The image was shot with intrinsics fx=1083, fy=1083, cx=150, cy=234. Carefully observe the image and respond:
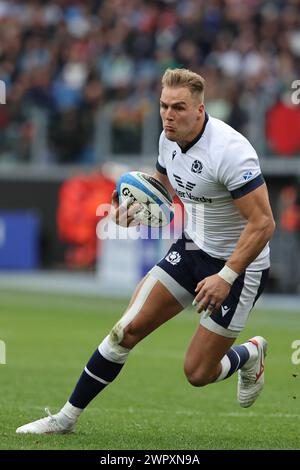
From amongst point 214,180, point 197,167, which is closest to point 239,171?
point 214,180

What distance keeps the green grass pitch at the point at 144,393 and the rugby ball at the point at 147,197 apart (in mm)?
1379

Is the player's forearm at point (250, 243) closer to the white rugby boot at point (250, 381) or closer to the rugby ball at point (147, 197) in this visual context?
the rugby ball at point (147, 197)

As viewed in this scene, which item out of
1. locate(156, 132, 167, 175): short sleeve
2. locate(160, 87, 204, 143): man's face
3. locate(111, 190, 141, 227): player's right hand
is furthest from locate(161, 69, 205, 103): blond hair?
locate(111, 190, 141, 227): player's right hand

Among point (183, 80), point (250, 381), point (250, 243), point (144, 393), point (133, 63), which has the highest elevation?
point (183, 80)

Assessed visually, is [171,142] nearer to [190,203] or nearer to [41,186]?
[190,203]

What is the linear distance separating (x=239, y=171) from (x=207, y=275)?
84 centimetres

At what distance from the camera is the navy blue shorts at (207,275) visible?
685cm

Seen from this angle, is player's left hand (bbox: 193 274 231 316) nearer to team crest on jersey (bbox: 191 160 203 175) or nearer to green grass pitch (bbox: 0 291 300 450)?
team crest on jersey (bbox: 191 160 203 175)

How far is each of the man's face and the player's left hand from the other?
94 centimetres

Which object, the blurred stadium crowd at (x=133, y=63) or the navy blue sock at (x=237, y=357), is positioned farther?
the blurred stadium crowd at (x=133, y=63)

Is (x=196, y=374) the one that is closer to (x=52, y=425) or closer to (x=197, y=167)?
(x=52, y=425)

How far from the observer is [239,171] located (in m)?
6.38

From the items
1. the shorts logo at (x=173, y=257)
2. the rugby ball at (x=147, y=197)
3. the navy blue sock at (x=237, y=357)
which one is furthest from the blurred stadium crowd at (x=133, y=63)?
the rugby ball at (x=147, y=197)

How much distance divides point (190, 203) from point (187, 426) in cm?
156
